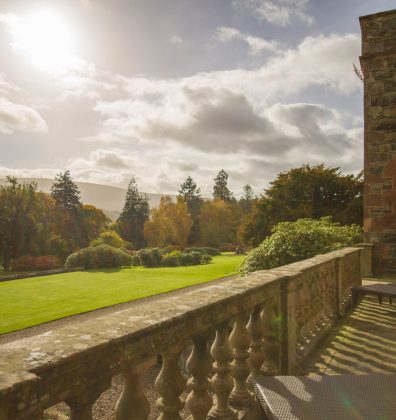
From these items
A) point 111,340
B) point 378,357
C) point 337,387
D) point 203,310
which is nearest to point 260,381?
point 337,387

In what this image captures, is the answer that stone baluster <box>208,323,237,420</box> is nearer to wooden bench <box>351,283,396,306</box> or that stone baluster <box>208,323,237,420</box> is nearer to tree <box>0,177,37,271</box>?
wooden bench <box>351,283,396,306</box>

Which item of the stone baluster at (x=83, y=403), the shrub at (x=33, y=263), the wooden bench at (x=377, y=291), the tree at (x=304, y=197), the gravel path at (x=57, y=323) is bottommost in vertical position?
the shrub at (x=33, y=263)

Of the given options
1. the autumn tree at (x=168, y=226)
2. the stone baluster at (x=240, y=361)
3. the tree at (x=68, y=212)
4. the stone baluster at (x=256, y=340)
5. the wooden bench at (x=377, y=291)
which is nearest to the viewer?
the stone baluster at (x=240, y=361)

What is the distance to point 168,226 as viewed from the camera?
181 ft

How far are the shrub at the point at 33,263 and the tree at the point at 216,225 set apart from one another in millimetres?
30746

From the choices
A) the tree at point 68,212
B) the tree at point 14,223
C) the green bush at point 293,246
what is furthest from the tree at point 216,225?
the green bush at point 293,246

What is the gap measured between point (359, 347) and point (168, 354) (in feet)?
12.5

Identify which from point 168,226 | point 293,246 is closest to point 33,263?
point 168,226

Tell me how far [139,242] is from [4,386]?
2339 inches

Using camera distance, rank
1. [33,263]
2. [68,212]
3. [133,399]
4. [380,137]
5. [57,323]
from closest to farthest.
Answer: [133,399] → [380,137] → [57,323] → [33,263] → [68,212]

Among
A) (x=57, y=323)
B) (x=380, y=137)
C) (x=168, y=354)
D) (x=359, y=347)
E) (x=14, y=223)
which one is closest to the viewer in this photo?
(x=168, y=354)

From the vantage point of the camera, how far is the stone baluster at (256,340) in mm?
3158

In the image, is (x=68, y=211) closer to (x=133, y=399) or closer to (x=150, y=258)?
(x=150, y=258)

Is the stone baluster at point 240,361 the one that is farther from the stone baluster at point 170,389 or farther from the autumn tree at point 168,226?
the autumn tree at point 168,226
